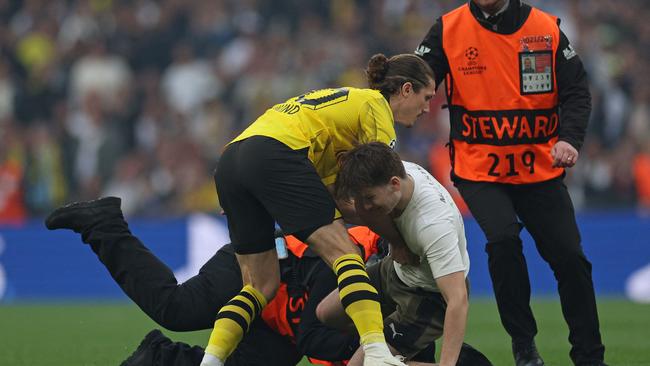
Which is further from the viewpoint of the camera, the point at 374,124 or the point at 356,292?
the point at 374,124

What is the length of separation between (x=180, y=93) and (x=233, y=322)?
11.1 m

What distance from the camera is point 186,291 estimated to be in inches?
276

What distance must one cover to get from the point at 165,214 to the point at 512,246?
10065 mm

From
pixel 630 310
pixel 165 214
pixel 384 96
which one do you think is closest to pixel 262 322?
pixel 384 96

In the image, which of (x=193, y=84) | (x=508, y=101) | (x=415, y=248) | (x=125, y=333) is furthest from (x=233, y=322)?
(x=193, y=84)

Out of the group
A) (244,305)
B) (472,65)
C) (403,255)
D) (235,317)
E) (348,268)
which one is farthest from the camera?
(472,65)

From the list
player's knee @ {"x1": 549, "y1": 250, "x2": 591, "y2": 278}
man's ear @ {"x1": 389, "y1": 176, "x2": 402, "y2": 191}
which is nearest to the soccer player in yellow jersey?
man's ear @ {"x1": 389, "y1": 176, "x2": 402, "y2": 191}

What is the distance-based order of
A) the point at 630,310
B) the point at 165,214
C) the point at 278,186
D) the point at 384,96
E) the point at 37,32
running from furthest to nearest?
the point at 37,32 → the point at 165,214 → the point at 630,310 → the point at 384,96 → the point at 278,186

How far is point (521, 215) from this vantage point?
289 inches

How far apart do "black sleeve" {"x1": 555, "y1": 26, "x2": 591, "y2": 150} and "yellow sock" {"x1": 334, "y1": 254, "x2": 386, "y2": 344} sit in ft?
5.90

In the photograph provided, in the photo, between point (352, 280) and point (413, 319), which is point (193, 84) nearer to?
point (413, 319)

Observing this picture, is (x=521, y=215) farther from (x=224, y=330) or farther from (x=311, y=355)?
(x=224, y=330)

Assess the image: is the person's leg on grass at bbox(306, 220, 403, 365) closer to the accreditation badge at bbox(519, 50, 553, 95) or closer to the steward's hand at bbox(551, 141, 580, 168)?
the steward's hand at bbox(551, 141, 580, 168)

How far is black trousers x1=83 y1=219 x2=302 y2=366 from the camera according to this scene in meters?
→ 6.91
